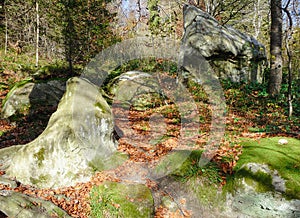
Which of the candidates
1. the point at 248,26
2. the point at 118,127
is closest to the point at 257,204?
the point at 118,127

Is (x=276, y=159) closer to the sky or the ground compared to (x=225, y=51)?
closer to the ground

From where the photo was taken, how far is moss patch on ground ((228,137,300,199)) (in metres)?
3.82

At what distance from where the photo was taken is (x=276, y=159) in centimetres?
428

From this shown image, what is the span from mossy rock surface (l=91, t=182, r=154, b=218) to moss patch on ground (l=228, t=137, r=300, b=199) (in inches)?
72.5

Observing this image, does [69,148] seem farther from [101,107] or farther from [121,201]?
[121,201]

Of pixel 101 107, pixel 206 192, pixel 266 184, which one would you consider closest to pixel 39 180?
pixel 101 107

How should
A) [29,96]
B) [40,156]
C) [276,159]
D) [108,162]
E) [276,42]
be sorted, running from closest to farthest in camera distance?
[276,159]
[40,156]
[108,162]
[276,42]
[29,96]

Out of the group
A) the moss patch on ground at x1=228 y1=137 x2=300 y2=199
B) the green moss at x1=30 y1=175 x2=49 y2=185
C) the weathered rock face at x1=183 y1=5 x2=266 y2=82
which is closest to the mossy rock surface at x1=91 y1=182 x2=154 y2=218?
the green moss at x1=30 y1=175 x2=49 y2=185

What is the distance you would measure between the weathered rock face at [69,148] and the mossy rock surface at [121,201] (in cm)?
68

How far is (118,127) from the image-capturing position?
811cm

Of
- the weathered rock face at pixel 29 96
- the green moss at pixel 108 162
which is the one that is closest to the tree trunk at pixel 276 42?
the green moss at pixel 108 162

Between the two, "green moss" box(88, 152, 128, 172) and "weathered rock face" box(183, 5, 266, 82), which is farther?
"weathered rock face" box(183, 5, 266, 82)

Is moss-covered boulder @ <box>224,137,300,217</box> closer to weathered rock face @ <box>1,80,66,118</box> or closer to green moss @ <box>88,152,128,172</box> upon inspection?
green moss @ <box>88,152,128,172</box>

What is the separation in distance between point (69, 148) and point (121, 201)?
1.63 m
